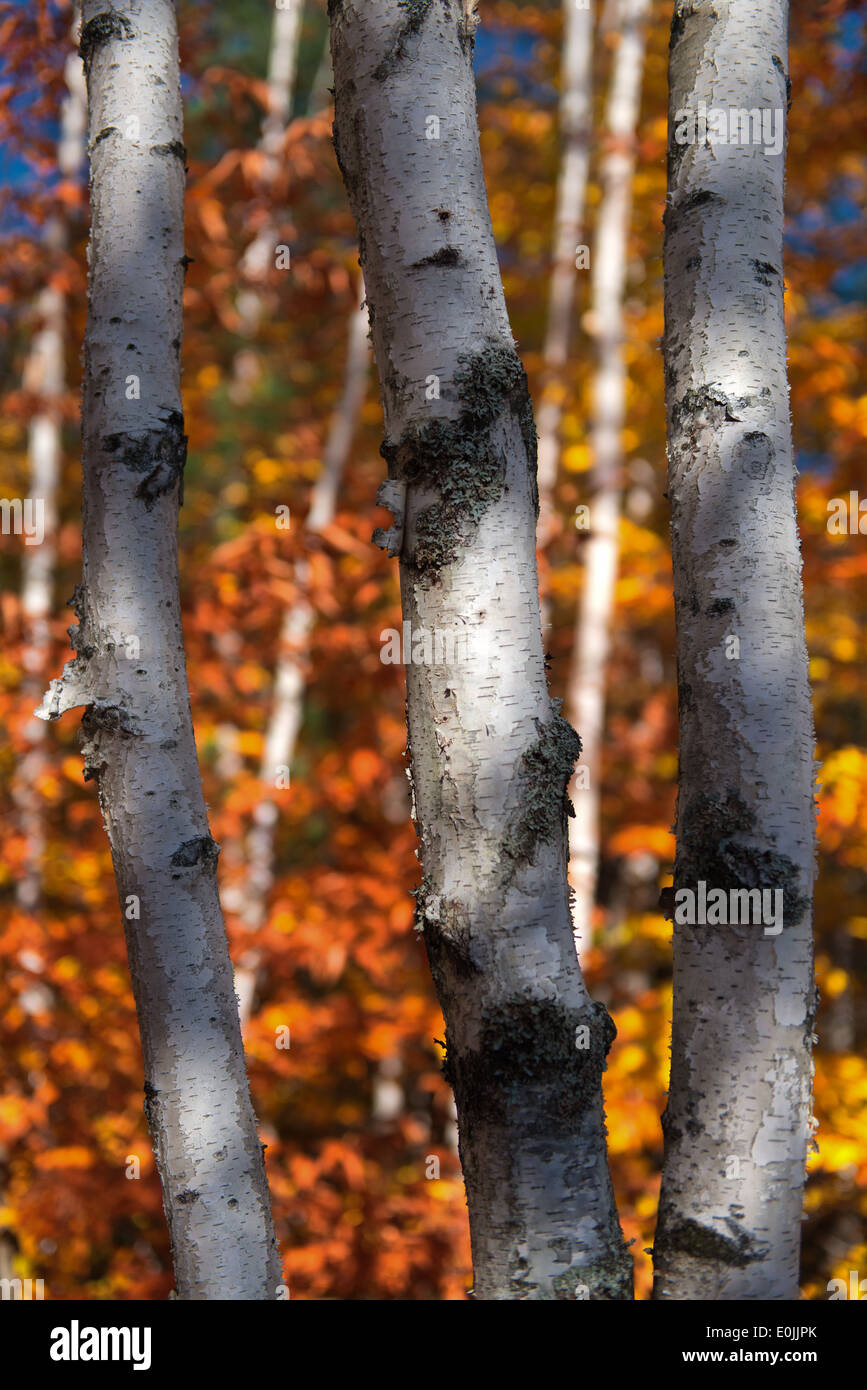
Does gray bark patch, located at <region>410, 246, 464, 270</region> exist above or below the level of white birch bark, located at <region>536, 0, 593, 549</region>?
below

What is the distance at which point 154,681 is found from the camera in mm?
Answer: 1507

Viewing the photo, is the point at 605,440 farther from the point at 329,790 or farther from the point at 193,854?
the point at 193,854

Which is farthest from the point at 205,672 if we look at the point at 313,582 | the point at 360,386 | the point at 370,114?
the point at 370,114

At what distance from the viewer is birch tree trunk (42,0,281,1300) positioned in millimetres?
1440

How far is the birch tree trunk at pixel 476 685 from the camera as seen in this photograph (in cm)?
125

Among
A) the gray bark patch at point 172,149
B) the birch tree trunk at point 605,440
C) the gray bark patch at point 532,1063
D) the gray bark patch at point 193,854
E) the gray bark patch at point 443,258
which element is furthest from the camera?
the birch tree trunk at point 605,440

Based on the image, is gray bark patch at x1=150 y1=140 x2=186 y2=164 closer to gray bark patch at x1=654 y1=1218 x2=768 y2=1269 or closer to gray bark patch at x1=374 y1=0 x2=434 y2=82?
gray bark patch at x1=374 y1=0 x2=434 y2=82

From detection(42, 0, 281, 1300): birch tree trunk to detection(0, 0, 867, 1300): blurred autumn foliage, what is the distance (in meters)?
2.06

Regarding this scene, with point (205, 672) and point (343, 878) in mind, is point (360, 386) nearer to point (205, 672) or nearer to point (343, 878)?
point (205, 672)

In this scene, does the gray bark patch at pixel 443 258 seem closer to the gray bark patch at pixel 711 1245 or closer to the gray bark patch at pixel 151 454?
the gray bark patch at pixel 151 454

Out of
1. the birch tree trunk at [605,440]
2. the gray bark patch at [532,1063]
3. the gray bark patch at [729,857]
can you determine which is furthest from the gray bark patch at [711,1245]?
the birch tree trunk at [605,440]

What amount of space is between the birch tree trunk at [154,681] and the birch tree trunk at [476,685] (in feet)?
1.23

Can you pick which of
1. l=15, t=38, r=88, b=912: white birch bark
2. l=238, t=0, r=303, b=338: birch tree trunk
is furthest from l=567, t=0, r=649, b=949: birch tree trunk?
l=15, t=38, r=88, b=912: white birch bark

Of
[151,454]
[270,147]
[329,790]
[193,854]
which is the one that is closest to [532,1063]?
[193,854]
